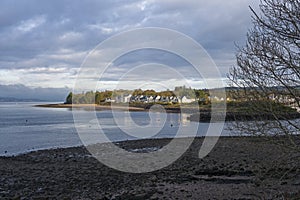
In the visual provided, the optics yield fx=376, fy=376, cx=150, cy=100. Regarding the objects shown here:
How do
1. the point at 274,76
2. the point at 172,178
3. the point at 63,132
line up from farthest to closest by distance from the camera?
1. the point at 63,132
2. the point at 172,178
3. the point at 274,76

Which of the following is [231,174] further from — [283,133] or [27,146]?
[27,146]

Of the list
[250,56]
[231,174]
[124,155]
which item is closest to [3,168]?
[124,155]

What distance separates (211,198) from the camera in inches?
437

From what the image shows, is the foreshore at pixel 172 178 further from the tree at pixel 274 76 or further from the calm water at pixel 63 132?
the calm water at pixel 63 132

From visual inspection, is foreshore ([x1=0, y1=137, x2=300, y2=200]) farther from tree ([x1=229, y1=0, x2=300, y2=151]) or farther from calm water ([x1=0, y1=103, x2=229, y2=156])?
calm water ([x1=0, y1=103, x2=229, y2=156])

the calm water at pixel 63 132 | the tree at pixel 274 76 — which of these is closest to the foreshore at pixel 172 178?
the tree at pixel 274 76

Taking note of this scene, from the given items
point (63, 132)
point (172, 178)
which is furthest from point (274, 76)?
point (63, 132)

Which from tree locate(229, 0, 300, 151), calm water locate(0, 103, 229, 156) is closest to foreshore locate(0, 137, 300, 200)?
tree locate(229, 0, 300, 151)

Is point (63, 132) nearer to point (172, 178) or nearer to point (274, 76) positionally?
point (172, 178)

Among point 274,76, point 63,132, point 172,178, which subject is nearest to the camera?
point 274,76

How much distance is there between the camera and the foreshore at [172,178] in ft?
33.7

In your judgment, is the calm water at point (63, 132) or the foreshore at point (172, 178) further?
the calm water at point (63, 132)

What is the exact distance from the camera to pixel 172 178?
48.4 ft

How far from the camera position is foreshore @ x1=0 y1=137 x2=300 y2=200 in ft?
33.7
